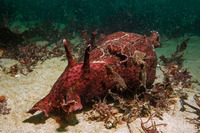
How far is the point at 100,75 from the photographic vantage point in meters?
2.27

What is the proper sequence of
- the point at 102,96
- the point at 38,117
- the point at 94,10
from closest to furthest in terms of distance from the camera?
the point at 38,117 < the point at 102,96 < the point at 94,10

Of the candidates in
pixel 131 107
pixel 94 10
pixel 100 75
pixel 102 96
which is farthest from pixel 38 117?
pixel 94 10

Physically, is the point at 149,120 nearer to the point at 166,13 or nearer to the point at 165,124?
the point at 165,124

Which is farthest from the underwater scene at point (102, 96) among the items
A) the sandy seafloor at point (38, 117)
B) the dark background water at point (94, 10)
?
the dark background water at point (94, 10)

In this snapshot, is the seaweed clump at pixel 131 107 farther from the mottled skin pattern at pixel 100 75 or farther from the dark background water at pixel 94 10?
the dark background water at pixel 94 10

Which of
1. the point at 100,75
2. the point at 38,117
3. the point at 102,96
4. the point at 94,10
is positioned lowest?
the point at 38,117

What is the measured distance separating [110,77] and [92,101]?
0.57m

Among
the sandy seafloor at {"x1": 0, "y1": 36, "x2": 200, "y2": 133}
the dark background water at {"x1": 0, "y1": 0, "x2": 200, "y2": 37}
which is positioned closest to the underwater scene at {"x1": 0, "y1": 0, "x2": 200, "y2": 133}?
the sandy seafloor at {"x1": 0, "y1": 36, "x2": 200, "y2": 133}

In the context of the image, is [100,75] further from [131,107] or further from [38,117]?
[38,117]

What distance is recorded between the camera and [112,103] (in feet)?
8.57

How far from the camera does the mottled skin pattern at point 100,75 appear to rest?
2.02 metres

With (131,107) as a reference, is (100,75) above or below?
above

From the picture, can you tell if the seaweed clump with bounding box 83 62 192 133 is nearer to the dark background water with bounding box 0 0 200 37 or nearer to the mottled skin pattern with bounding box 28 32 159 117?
the mottled skin pattern with bounding box 28 32 159 117

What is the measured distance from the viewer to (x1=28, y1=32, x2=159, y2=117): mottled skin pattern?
2.02 m
